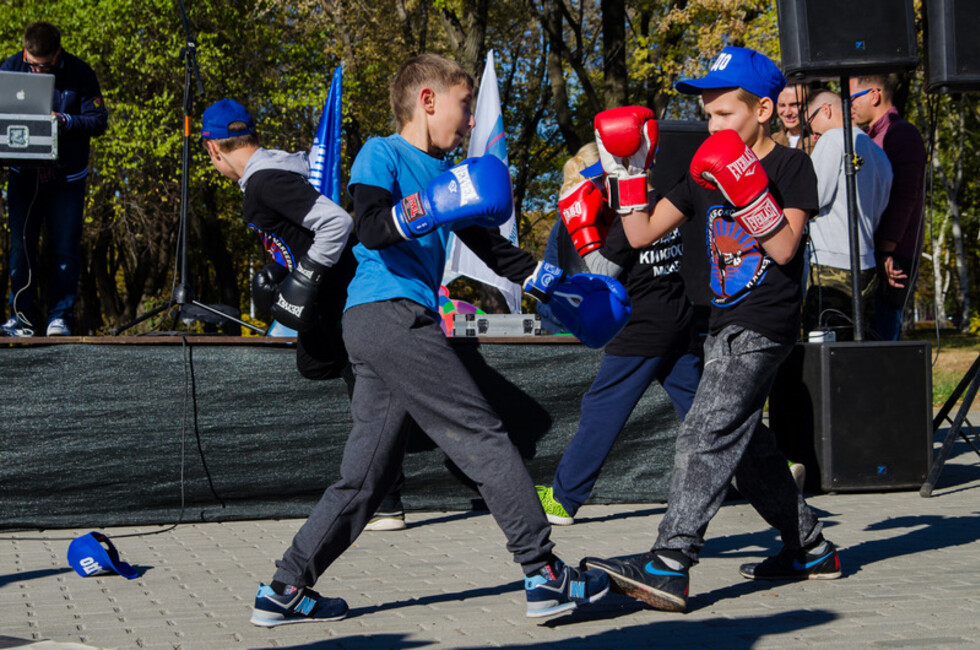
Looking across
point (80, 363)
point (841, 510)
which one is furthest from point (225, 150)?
point (841, 510)

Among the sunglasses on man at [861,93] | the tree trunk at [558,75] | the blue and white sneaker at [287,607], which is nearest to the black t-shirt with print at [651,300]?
the blue and white sneaker at [287,607]

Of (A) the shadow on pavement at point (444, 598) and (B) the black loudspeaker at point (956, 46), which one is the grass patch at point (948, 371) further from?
(A) the shadow on pavement at point (444, 598)

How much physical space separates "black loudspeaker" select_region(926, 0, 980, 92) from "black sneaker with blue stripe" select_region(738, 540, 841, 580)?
324cm

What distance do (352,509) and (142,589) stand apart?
3.96 ft

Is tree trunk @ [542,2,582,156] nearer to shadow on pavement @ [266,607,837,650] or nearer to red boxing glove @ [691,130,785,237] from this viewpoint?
red boxing glove @ [691,130,785,237]

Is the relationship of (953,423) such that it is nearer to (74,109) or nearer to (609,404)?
(609,404)

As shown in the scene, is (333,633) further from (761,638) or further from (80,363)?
(80,363)

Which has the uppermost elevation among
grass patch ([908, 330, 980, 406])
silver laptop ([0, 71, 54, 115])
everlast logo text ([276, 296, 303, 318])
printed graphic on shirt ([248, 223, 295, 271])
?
silver laptop ([0, 71, 54, 115])

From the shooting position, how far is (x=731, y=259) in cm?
408

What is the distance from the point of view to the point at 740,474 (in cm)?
422

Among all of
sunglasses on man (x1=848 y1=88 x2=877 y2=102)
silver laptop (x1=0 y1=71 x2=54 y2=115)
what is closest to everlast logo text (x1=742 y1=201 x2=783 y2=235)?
sunglasses on man (x1=848 y1=88 x2=877 y2=102)

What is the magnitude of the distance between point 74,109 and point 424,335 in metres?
3.94

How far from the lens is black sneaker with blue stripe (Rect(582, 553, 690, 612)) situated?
374 centimetres

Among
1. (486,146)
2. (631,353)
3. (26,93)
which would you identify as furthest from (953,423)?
(486,146)
